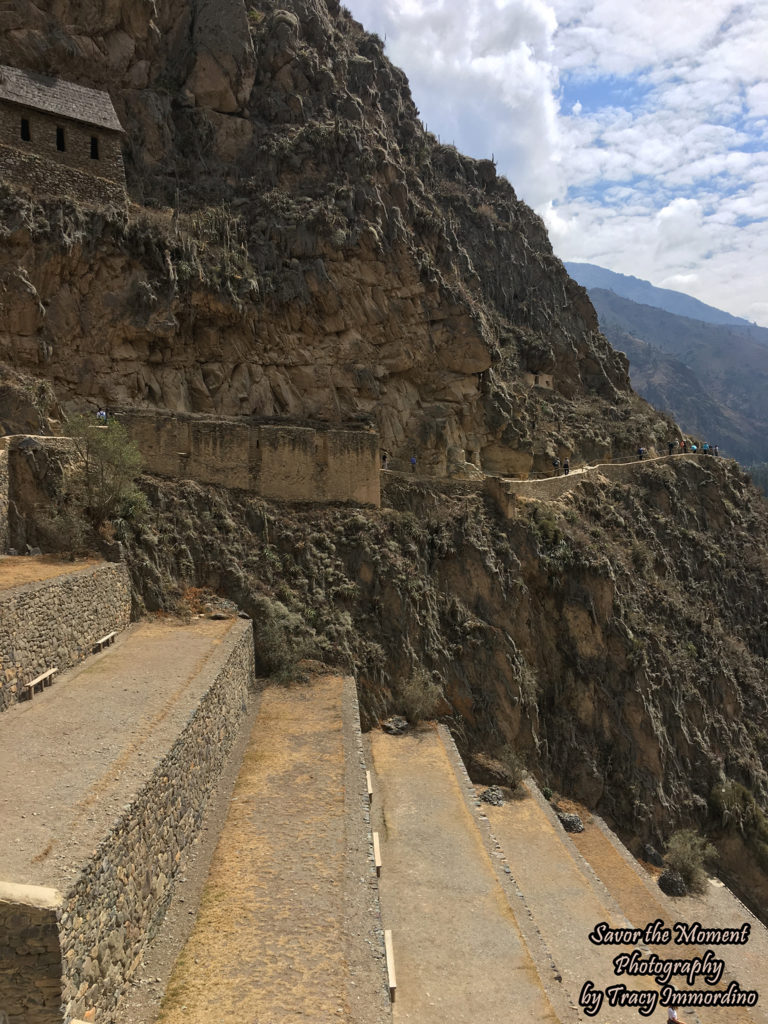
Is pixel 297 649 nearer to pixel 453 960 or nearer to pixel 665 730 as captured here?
pixel 453 960

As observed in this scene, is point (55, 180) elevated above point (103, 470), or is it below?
above

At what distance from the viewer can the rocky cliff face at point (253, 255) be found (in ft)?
74.9

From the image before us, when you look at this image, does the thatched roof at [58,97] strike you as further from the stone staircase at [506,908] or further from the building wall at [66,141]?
the stone staircase at [506,908]

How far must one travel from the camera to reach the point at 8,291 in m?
21.0

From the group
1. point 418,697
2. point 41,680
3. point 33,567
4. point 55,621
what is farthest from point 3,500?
point 418,697

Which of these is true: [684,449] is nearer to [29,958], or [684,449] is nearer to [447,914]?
[447,914]

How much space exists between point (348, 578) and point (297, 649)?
297 centimetres

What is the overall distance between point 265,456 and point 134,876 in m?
12.7

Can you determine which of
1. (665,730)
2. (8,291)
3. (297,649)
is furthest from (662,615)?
(8,291)

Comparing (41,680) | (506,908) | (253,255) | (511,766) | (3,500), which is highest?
(253,255)

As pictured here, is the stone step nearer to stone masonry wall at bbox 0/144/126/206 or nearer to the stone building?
stone masonry wall at bbox 0/144/126/206

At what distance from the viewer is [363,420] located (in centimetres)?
2772

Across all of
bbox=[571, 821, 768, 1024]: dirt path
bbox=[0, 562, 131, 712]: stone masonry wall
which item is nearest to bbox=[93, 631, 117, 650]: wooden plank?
bbox=[0, 562, 131, 712]: stone masonry wall

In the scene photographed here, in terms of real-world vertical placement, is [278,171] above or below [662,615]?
above
